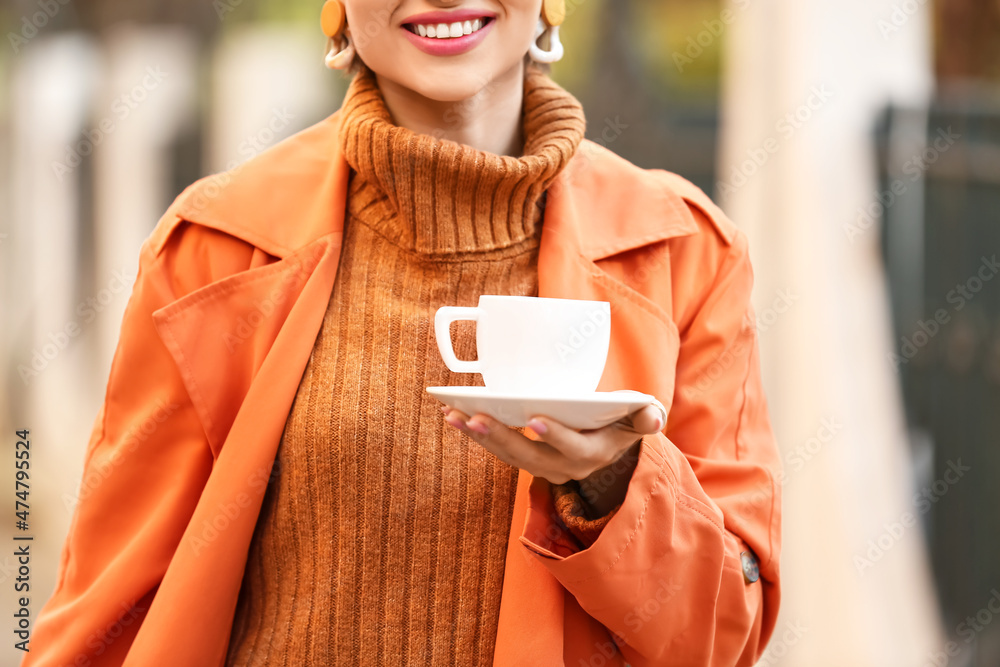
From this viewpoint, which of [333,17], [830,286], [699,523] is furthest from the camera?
[830,286]

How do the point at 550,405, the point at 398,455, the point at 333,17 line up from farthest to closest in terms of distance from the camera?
the point at 333,17
the point at 398,455
the point at 550,405

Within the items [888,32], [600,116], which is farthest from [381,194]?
[600,116]

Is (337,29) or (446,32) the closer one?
(446,32)

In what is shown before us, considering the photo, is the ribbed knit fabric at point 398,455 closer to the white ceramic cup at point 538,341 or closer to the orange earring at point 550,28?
the orange earring at point 550,28

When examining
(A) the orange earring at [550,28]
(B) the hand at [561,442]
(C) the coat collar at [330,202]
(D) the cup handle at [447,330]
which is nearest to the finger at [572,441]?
(B) the hand at [561,442]

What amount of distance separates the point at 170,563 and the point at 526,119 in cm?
76

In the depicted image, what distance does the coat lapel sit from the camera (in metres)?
1.31

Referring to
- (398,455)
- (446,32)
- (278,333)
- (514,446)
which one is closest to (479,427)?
(514,446)

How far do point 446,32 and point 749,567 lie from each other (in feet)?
2.48

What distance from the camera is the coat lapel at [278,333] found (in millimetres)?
Result: 1306

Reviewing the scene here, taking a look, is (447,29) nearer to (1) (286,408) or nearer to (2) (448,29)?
(2) (448,29)

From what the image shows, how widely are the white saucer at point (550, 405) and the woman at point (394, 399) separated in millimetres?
238

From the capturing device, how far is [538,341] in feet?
3.63

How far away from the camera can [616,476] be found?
1.15 metres
